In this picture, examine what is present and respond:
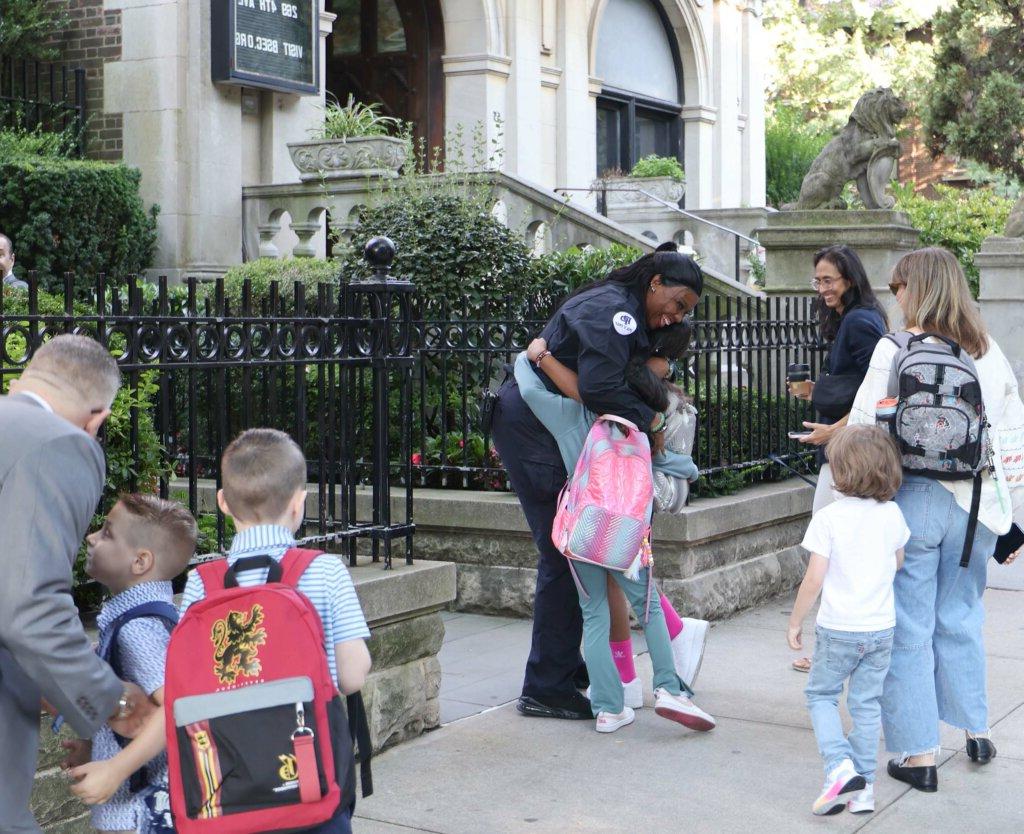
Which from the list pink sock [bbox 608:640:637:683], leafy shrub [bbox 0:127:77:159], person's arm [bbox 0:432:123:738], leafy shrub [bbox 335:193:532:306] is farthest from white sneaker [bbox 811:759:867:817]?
leafy shrub [bbox 0:127:77:159]

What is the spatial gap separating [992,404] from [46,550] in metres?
3.43

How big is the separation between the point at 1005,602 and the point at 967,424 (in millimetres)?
3514

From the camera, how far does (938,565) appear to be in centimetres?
481

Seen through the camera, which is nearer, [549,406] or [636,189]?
[549,406]

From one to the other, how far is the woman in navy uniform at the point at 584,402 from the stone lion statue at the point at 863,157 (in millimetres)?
5329

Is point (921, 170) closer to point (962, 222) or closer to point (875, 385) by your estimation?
point (962, 222)

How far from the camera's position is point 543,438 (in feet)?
17.6

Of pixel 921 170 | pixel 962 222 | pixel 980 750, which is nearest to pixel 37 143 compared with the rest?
pixel 980 750

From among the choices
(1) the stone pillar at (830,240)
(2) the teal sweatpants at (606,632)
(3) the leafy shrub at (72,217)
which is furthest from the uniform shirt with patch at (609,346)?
(3) the leafy shrub at (72,217)

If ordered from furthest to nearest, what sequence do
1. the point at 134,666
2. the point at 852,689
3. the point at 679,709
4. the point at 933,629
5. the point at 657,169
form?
the point at 657,169, the point at 679,709, the point at 933,629, the point at 852,689, the point at 134,666

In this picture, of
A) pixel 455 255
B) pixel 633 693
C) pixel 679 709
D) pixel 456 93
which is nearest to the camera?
pixel 679 709

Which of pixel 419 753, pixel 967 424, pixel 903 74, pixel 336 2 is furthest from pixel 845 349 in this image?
pixel 903 74

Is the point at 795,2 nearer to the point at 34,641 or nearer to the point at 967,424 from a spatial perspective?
the point at 967,424

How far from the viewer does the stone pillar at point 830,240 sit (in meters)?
9.84
